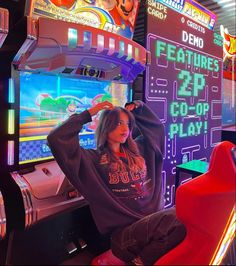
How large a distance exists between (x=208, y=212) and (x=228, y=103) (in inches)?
168

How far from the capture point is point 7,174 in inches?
52.9

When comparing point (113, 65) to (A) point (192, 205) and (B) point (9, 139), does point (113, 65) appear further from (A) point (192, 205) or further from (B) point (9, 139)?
(A) point (192, 205)

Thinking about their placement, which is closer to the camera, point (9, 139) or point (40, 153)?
point (9, 139)

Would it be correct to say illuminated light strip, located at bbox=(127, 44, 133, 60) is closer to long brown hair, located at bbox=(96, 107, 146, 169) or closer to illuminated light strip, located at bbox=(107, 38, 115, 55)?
illuminated light strip, located at bbox=(107, 38, 115, 55)

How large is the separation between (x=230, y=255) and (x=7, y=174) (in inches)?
47.7

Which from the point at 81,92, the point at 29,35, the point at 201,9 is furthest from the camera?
the point at 201,9

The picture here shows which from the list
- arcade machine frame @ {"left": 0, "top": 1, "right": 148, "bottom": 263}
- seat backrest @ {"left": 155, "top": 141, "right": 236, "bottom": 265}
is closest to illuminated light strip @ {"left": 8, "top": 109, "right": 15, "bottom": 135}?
arcade machine frame @ {"left": 0, "top": 1, "right": 148, "bottom": 263}

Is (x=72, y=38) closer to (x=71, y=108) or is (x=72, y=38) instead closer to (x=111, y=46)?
(x=111, y=46)

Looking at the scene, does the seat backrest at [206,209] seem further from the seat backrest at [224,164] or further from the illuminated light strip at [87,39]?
the illuminated light strip at [87,39]

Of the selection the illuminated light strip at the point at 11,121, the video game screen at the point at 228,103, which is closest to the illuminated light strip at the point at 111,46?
the illuminated light strip at the point at 11,121

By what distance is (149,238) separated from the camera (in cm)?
125

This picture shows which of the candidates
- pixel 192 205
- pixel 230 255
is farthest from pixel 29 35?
pixel 230 255

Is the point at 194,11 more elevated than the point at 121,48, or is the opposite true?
the point at 194,11

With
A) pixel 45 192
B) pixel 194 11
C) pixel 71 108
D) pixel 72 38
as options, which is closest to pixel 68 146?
pixel 45 192
